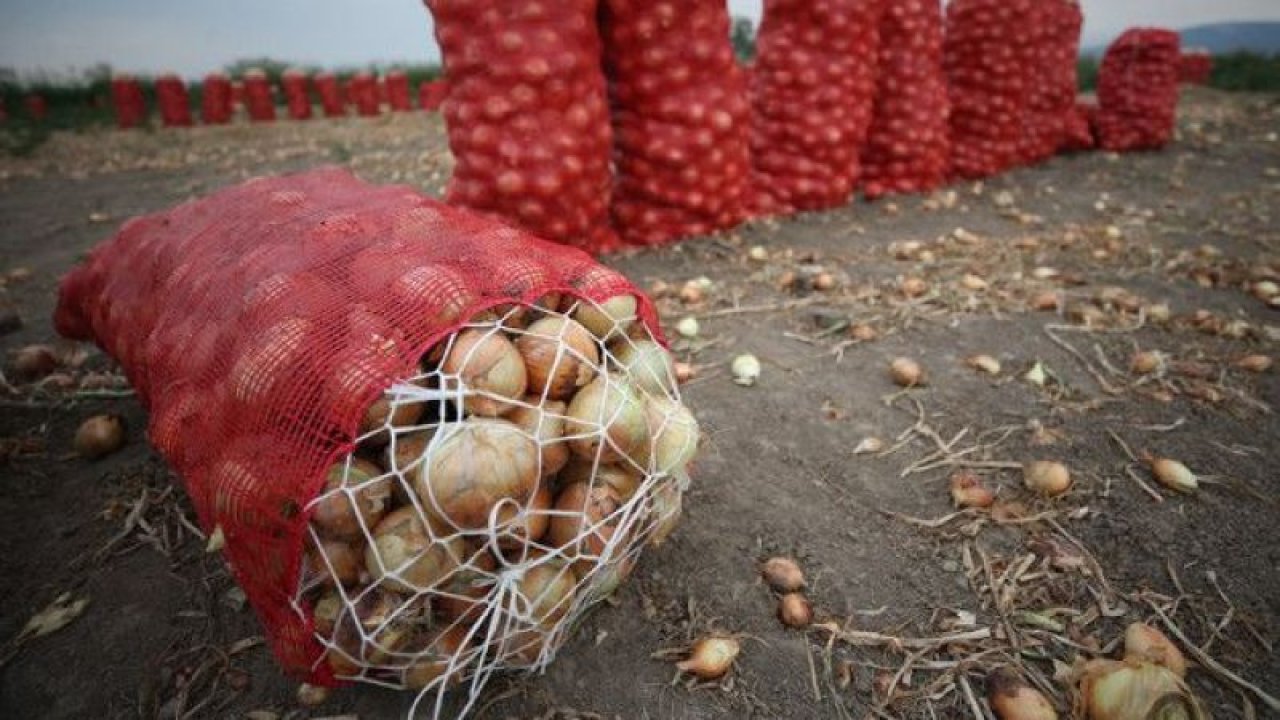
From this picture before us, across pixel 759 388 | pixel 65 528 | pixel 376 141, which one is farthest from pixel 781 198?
pixel 376 141

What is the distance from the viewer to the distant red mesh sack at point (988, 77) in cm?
454

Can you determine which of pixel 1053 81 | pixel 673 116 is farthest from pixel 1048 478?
pixel 1053 81

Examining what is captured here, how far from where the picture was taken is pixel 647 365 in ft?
4.75

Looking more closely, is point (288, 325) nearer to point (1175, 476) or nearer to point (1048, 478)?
point (1048, 478)

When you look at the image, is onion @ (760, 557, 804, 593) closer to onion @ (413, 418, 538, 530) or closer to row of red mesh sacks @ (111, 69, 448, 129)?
onion @ (413, 418, 538, 530)

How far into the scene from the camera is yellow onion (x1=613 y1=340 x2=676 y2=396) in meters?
1.44

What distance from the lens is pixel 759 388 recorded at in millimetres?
2279

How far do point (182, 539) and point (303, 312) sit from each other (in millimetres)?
917

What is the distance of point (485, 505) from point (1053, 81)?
5.99 meters

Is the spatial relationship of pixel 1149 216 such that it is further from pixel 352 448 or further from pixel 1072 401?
pixel 352 448

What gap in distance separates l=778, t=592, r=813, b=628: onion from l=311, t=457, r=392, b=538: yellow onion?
2.93 feet

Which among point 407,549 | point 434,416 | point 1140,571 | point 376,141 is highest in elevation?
point 376,141

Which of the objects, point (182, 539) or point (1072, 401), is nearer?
point (182, 539)

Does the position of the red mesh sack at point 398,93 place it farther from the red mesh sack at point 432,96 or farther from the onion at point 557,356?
the onion at point 557,356
